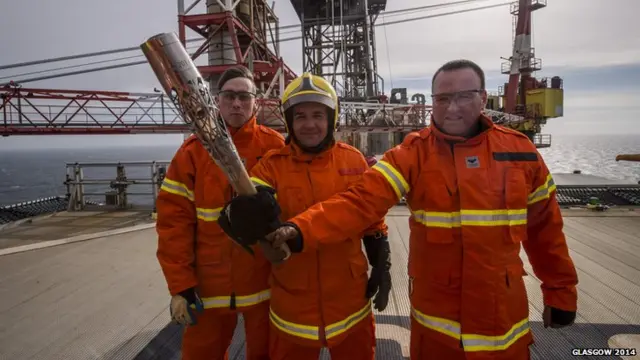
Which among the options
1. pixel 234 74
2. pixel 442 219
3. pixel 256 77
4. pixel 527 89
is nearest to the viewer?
pixel 442 219

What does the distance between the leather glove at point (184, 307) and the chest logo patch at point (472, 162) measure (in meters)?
1.81

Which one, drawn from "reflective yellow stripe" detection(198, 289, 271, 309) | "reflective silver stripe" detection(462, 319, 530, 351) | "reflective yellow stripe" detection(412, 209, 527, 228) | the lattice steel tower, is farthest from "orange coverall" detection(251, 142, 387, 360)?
the lattice steel tower

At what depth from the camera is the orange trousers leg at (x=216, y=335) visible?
2.21 m

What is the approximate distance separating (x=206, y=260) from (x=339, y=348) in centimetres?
100

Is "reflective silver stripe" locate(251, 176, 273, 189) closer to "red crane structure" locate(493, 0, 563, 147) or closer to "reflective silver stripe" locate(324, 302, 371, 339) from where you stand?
"reflective silver stripe" locate(324, 302, 371, 339)

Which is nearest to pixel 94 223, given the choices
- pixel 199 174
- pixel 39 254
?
pixel 39 254

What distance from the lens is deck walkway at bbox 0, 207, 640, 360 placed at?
286 cm

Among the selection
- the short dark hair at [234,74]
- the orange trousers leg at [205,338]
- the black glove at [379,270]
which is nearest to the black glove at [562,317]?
the black glove at [379,270]

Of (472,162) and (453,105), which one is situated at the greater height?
(453,105)

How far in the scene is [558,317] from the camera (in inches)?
74.5

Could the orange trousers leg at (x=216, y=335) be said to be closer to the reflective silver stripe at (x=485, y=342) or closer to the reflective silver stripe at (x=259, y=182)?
the reflective silver stripe at (x=259, y=182)

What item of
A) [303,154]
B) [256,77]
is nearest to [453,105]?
[303,154]

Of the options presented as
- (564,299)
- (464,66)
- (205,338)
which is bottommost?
(205,338)

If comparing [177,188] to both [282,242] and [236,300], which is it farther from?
[282,242]
